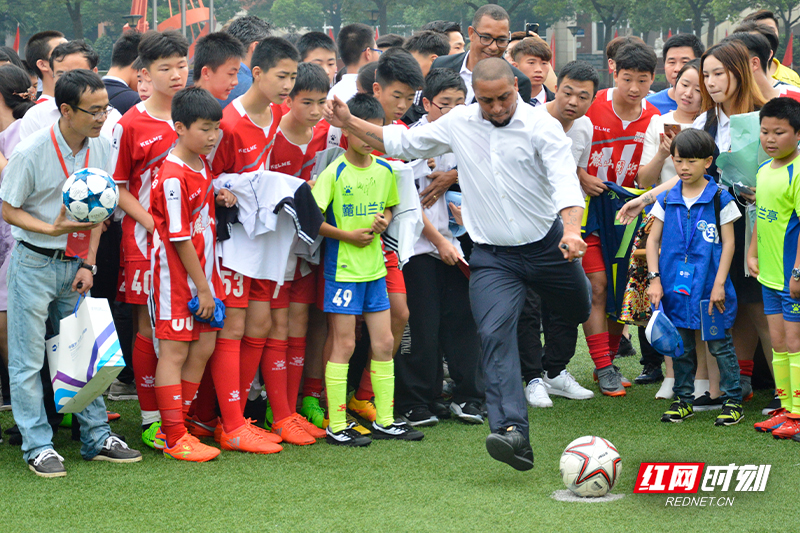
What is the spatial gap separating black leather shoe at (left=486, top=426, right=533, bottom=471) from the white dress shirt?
1.00 m

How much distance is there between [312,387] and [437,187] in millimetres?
1489

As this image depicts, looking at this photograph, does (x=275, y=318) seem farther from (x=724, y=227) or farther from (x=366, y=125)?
(x=724, y=227)

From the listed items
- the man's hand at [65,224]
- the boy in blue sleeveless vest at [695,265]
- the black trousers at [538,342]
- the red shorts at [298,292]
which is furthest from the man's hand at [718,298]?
the man's hand at [65,224]

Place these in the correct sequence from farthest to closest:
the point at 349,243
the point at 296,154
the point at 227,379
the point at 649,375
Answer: the point at 649,375, the point at 296,154, the point at 349,243, the point at 227,379

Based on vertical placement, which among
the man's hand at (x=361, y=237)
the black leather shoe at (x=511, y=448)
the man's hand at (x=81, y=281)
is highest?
the man's hand at (x=361, y=237)

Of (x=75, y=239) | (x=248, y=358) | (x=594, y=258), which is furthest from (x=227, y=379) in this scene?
(x=594, y=258)

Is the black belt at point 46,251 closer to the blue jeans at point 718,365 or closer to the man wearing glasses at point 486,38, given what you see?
the man wearing glasses at point 486,38

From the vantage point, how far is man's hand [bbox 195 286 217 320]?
14.8 ft

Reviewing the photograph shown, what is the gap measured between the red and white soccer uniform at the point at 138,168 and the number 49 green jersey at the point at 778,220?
343cm

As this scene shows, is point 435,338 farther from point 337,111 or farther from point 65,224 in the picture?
point 65,224

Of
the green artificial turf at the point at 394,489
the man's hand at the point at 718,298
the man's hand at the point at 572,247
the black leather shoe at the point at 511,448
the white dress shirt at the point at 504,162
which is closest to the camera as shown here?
the green artificial turf at the point at 394,489

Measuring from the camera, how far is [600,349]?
6191mm

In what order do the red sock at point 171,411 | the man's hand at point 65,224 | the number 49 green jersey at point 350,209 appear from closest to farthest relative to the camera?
the man's hand at point 65,224
the red sock at point 171,411
the number 49 green jersey at point 350,209

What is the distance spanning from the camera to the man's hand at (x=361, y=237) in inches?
192
